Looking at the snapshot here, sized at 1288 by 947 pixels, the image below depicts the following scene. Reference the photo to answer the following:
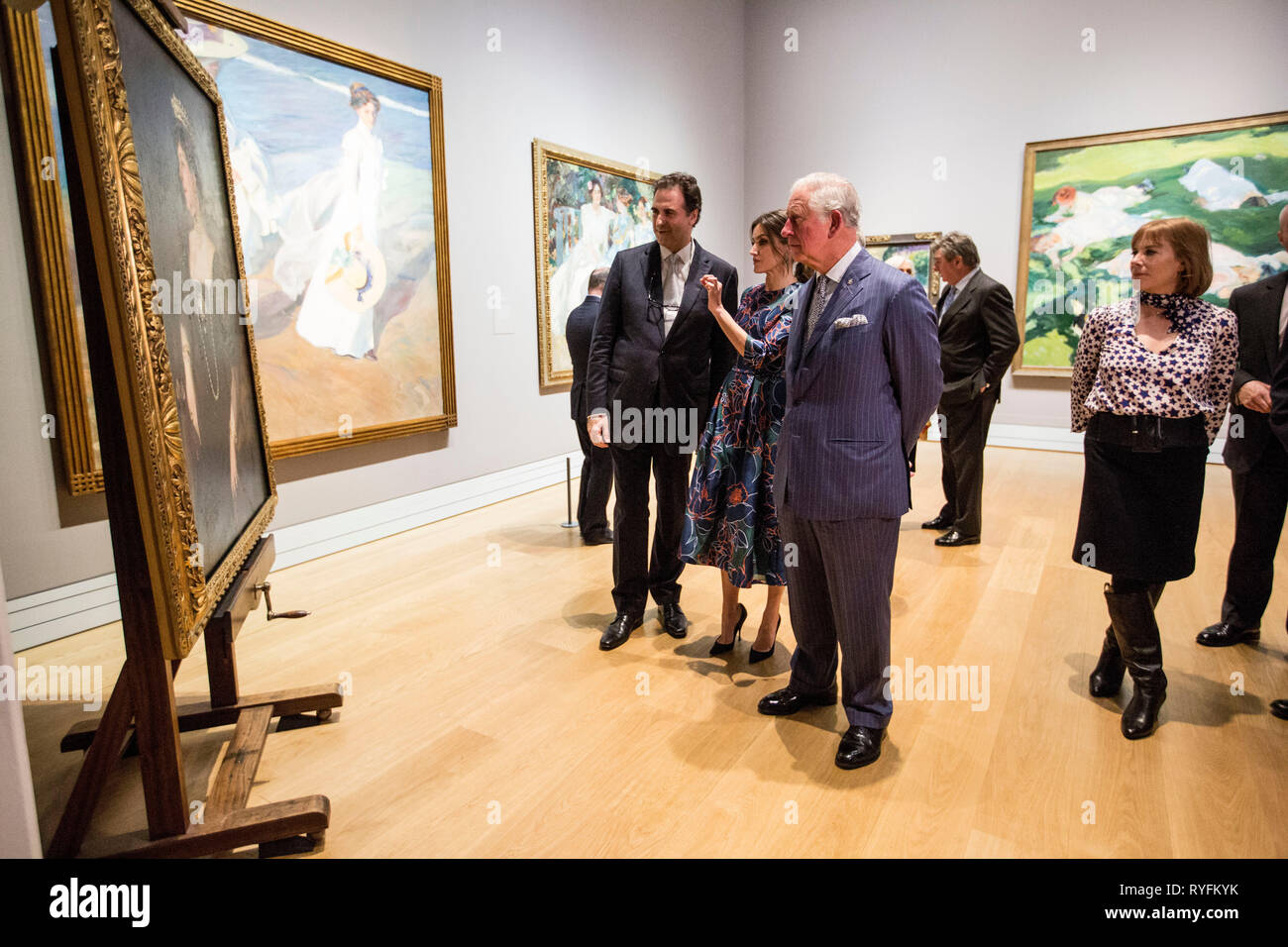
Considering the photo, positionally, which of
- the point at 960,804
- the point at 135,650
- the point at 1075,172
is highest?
the point at 1075,172

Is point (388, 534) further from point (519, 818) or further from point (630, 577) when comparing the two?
point (519, 818)

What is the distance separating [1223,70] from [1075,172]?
143cm

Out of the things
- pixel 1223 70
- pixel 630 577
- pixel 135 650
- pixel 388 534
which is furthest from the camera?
pixel 1223 70

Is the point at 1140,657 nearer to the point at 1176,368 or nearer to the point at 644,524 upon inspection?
the point at 1176,368

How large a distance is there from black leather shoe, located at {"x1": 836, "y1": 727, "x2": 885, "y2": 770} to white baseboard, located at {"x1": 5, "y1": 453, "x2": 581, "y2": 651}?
3306 mm

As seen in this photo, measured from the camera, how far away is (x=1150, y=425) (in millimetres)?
2598

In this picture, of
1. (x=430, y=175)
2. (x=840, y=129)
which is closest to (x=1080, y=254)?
(x=840, y=129)

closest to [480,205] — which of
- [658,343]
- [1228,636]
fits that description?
[658,343]

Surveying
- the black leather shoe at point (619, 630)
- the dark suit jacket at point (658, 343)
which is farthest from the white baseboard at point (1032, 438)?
the black leather shoe at point (619, 630)

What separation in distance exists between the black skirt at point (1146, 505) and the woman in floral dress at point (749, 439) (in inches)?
44.7

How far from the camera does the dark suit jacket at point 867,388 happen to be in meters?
2.34

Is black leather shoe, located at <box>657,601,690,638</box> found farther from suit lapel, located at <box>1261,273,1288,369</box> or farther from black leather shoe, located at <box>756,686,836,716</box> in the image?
suit lapel, located at <box>1261,273,1288,369</box>

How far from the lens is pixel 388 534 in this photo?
535cm

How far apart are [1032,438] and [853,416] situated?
23.8 ft
